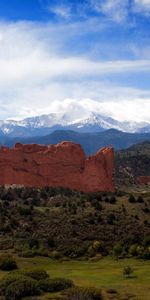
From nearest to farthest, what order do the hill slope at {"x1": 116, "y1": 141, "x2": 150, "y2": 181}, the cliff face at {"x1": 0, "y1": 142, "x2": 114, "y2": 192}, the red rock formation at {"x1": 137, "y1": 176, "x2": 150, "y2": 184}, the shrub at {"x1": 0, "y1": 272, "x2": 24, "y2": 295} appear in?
the shrub at {"x1": 0, "y1": 272, "x2": 24, "y2": 295} < the cliff face at {"x1": 0, "y1": 142, "x2": 114, "y2": 192} < the red rock formation at {"x1": 137, "y1": 176, "x2": 150, "y2": 184} < the hill slope at {"x1": 116, "y1": 141, "x2": 150, "y2": 181}

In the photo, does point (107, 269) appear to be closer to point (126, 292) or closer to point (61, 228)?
point (126, 292)

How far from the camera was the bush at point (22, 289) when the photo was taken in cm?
3344

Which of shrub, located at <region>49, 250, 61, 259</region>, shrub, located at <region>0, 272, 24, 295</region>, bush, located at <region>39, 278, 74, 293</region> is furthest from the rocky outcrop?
shrub, located at <region>0, 272, 24, 295</region>

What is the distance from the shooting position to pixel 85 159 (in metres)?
130

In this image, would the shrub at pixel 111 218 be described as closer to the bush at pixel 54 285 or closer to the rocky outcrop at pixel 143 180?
the bush at pixel 54 285

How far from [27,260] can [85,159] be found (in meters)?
79.0

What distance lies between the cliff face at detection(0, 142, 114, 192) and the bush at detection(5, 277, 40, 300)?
291 feet

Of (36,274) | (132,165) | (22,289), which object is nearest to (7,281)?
(22,289)

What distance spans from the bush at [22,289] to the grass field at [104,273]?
3.17ft

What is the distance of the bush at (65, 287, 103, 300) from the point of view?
31922 mm

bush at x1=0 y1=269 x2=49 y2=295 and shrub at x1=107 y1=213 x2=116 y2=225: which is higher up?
shrub at x1=107 y1=213 x2=116 y2=225

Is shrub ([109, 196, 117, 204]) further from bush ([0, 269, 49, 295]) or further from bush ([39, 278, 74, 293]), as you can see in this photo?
bush ([39, 278, 74, 293])

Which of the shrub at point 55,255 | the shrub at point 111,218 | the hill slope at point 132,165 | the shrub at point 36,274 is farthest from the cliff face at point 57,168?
the shrub at point 36,274

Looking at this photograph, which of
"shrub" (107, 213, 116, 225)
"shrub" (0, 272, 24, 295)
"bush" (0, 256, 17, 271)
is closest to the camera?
"shrub" (0, 272, 24, 295)
